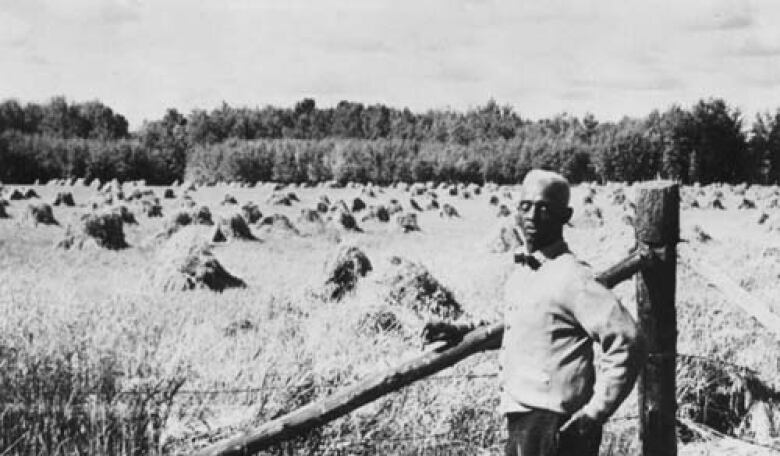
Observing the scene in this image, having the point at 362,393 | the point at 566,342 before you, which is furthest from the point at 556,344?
the point at 362,393

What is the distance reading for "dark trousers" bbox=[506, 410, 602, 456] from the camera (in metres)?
2.79

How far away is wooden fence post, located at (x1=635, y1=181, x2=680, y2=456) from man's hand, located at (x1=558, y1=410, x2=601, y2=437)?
1.46m

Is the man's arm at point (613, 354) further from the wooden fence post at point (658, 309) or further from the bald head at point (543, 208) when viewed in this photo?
the wooden fence post at point (658, 309)

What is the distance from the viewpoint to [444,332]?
3404 millimetres

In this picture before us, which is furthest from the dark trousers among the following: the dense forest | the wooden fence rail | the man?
the dense forest

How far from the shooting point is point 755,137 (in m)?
70.1

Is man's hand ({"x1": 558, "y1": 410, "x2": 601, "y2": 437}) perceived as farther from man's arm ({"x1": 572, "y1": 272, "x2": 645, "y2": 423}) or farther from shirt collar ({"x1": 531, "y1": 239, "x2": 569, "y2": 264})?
shirt collar ({"x1": 531, "y1": 239, "x2": 569, "y2": 264})

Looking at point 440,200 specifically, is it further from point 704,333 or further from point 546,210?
point 546,210

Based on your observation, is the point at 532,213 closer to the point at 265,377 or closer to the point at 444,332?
the point at 444,332

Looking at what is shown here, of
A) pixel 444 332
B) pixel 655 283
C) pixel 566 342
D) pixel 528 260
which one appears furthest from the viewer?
pixel 655 283

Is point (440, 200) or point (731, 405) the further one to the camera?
point (440, 200)

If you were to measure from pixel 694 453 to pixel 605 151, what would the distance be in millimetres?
64996

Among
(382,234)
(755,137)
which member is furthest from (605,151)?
(382,234)

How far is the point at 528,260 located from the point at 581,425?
22.0 inches
